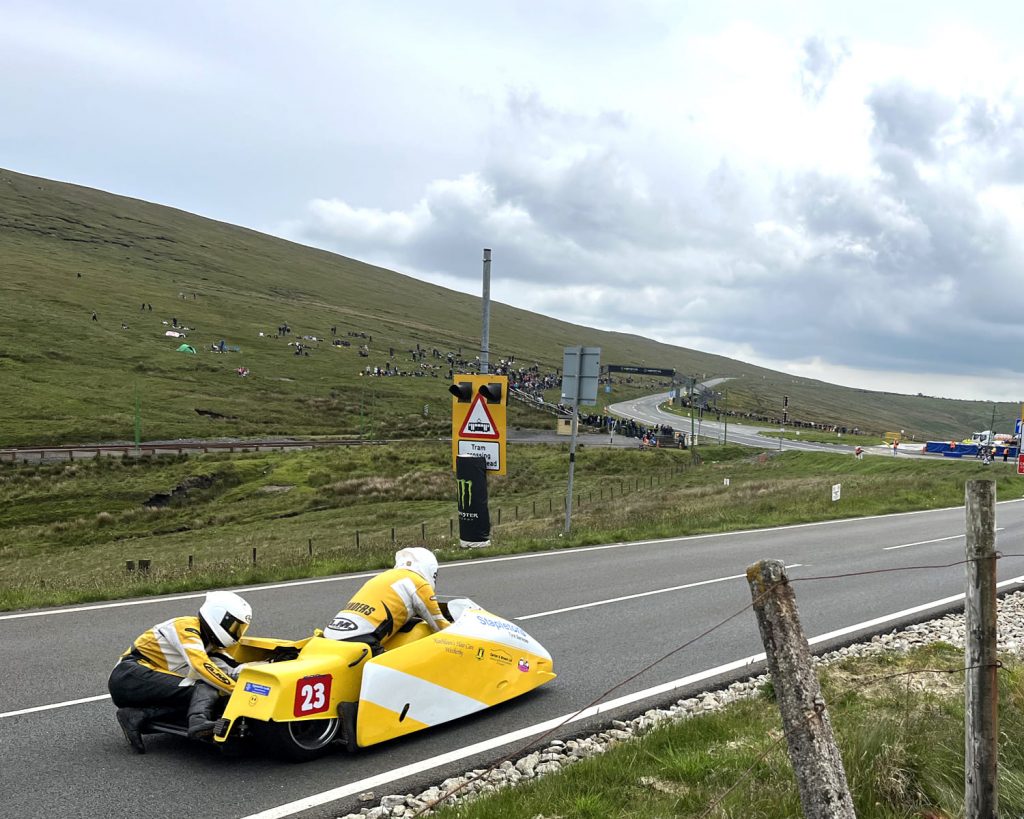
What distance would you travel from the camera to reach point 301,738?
6.41m

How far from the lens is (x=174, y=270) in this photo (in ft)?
514

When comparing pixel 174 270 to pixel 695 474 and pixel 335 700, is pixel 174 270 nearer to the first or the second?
pixel 695 474

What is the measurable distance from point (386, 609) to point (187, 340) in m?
107

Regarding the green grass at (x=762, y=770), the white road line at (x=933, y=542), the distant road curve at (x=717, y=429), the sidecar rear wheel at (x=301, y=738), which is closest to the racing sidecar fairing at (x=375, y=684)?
the sidecar rear wheel at (x=301, y=738)

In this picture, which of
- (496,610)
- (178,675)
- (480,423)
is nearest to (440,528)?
(480,423)

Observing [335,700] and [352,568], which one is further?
[352,568]

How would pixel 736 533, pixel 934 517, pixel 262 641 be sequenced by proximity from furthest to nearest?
1. pixel 934 517
2. pixel 736 533
3. pixel 262 641

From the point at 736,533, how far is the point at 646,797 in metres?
15.6

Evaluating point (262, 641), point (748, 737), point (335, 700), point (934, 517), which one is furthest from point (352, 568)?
point (934, 517)

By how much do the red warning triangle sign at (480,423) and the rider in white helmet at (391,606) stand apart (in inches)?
395

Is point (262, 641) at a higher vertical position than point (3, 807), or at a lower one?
higher

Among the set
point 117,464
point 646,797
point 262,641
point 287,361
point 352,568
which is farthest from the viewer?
point 287,361

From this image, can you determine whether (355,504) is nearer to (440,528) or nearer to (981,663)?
(440,528)

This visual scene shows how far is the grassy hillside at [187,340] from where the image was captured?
73000mm
